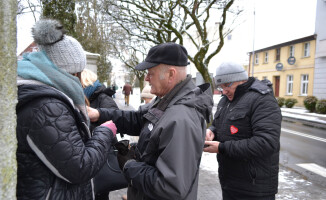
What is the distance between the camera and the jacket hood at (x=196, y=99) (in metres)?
1.54

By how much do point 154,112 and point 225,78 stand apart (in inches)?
42.9

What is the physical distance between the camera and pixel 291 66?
23.9 m

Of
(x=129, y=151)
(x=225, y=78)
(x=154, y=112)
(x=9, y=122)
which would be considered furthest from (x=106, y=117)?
(x=9, y=122)

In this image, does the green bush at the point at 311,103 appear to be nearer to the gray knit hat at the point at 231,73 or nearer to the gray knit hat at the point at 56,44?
the gray knit hat at the point at 231,73

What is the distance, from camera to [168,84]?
1.69 m

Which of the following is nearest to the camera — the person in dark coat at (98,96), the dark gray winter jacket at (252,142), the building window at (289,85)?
the dark gray winter jacket at (252,142)

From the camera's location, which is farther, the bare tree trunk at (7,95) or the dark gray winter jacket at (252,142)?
the dark gray winter jacket at (252,142)


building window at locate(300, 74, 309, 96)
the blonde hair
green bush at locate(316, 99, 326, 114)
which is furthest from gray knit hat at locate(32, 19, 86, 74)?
building window at locate(300, 74, 309, 96)

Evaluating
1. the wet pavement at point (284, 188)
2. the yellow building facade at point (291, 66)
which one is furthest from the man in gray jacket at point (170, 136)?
the yellow building facade at point (291, 66)

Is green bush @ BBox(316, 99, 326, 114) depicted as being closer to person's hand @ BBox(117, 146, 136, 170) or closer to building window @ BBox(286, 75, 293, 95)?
building window @ BBox(286, 75, 293, 95)

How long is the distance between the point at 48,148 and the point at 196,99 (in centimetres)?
90

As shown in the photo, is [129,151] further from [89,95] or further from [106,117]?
[89,95]

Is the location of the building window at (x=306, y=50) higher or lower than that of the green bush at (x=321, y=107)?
higher

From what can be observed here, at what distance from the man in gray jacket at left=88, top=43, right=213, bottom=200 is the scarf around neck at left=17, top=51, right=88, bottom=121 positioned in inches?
18.3
